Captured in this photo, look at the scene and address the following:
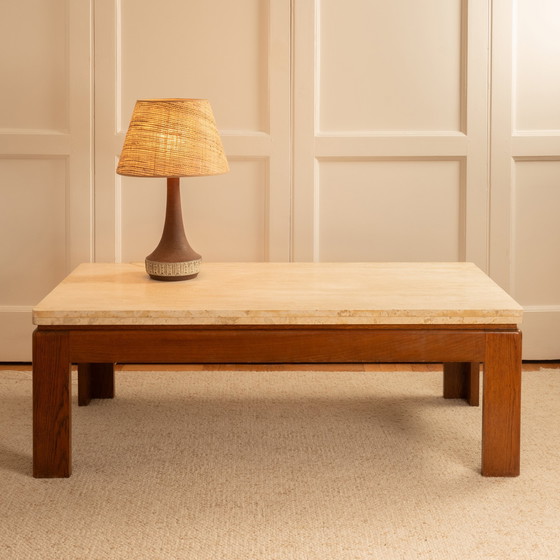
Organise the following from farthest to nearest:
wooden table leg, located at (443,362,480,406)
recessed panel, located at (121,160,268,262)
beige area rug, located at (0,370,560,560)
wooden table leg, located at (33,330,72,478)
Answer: recessed panel, located at (121,160,268,262) < wooden table leg, located at (443,362,480,406) < wooden table leg, located at (33,330,72,478) < beige area rug, located at (0,370,560,560)

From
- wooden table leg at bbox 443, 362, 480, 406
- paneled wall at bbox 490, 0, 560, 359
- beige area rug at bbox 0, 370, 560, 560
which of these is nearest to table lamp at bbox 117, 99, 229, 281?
beige area rug at bbox 0, 370, 560, 560

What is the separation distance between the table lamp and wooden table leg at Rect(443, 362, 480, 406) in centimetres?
90

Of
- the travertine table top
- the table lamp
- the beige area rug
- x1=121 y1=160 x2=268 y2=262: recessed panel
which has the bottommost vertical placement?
the beige area rug

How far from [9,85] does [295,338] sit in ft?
5.36

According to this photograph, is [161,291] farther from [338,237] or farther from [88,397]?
[338,237]

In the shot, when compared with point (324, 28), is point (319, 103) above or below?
below

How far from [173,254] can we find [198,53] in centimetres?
93

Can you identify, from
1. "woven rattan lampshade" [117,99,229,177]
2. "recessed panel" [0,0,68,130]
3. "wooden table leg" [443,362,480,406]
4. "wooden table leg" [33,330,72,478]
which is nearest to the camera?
"wooden table leg" [33,330,72,478]

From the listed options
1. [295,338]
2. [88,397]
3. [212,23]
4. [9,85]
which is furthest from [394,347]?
[9,85]

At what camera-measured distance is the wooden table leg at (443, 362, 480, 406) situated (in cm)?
302

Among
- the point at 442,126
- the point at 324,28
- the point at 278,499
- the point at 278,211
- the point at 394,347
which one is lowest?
the point at 278,499

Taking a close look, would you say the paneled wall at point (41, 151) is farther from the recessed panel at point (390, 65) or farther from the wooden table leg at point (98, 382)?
the recessed panel at point (390, 65)

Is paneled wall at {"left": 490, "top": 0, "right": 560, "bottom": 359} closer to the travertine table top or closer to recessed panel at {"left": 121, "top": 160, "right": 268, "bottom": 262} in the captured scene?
the travertine table top

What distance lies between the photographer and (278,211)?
3.48m
